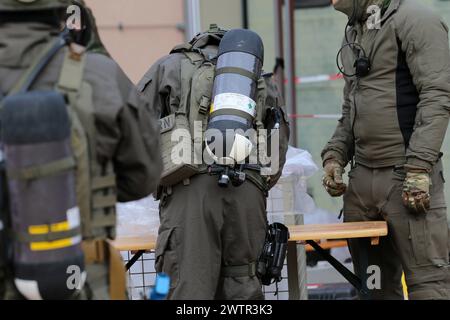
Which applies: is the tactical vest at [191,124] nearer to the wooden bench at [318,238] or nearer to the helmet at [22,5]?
the wooden bench at [318,238]

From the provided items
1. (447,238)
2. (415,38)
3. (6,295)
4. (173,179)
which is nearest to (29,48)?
(6,295)

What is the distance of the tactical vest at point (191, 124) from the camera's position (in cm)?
399

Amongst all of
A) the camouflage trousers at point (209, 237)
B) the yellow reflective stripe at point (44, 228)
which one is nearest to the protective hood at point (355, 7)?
the camouflage trousers at point (209, 237)

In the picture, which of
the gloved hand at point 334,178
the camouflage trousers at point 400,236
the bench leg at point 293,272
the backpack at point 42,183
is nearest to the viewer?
the backpack at point 42,183

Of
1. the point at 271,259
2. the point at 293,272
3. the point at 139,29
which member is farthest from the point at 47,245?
the point at 139,29

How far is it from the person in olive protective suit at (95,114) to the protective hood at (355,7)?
191cm

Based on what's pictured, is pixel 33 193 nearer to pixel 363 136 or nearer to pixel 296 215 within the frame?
pixel 363 136

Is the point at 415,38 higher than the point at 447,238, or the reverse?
the point at 415,38

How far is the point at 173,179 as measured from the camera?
13.1 ft

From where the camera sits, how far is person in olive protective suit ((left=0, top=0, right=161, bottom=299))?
2.54 m

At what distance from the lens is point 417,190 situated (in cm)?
404

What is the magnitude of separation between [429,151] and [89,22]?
1869mm

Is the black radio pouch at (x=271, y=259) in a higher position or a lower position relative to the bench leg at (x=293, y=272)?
higher

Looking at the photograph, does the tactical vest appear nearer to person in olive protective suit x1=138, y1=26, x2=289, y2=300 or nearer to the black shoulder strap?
person in olive protective suit x1=138, y1=26, x2=289, y2=300
